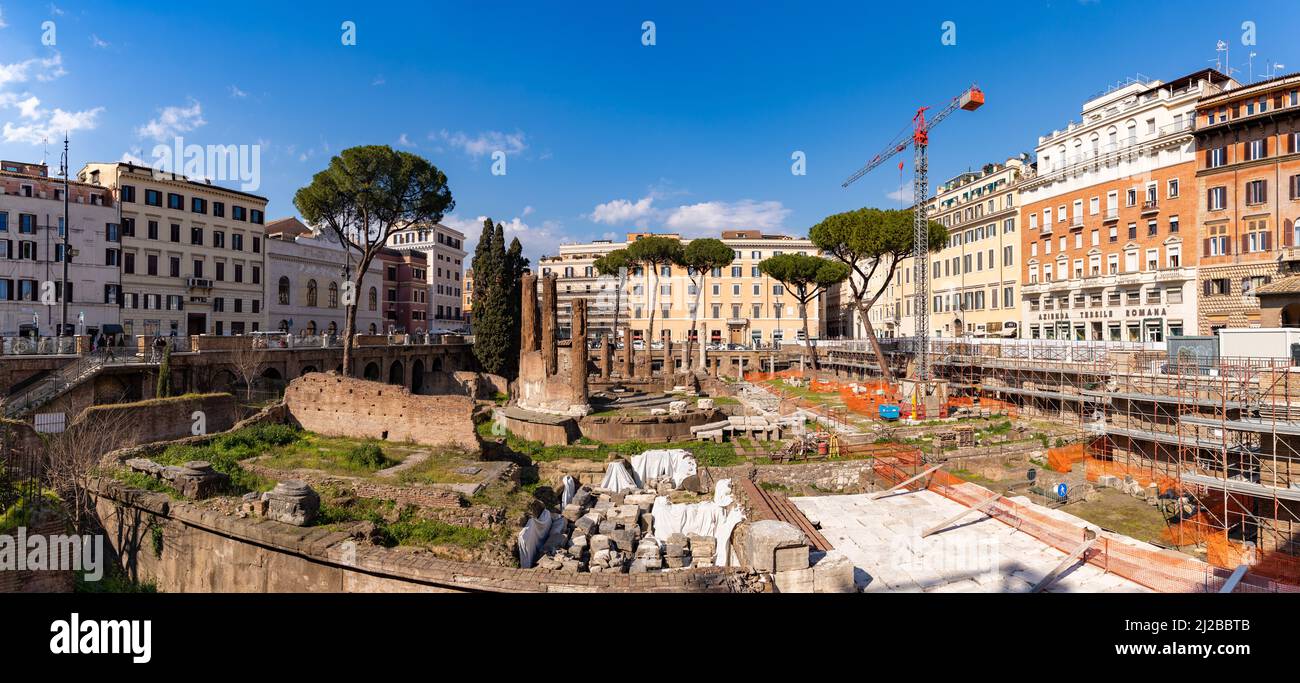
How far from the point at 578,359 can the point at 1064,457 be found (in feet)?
64.3

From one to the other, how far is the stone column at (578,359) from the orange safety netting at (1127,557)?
54.6 feet

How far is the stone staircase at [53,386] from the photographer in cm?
1930

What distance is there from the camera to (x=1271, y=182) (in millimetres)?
31375

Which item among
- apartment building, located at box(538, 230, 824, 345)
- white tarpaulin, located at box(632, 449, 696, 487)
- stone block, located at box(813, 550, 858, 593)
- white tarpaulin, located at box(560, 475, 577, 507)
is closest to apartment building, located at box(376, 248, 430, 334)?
apartment building, located at box(538, 230, 824, 345)

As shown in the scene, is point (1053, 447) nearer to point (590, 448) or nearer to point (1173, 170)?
point (590, 448)

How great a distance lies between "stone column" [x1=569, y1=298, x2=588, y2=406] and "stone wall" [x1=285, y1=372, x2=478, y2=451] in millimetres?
8741

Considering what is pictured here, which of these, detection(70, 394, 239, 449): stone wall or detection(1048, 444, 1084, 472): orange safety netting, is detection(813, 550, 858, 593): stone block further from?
detection(70, 394, 239, 449): stone wall

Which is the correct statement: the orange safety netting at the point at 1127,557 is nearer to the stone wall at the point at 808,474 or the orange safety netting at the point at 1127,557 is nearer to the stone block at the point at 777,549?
the stone wall at the point at 808,474

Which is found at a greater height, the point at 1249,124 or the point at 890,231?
the point at 1249,124

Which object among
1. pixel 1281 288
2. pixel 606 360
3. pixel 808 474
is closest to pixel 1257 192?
pixel 1281 288

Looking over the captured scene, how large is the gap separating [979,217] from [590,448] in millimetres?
43231

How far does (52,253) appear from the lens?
1347 inches
